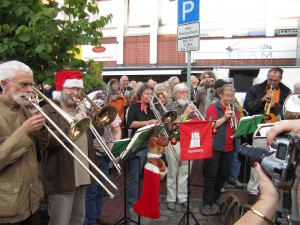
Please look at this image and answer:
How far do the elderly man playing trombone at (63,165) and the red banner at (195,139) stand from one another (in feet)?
3.95

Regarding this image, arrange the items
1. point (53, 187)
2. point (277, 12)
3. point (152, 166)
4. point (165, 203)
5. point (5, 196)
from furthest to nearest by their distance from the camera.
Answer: point (277, 12) < point (165, 203) < point (152, 166) < point (53, 187) < point (5, 196)

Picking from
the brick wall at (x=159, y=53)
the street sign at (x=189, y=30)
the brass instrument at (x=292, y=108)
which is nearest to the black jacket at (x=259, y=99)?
the street sign at (x=189, y=30)

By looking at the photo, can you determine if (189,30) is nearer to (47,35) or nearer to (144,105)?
(144,105)

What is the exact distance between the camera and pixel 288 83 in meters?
8.81

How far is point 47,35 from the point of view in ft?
10.3

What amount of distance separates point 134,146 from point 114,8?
12800 mm

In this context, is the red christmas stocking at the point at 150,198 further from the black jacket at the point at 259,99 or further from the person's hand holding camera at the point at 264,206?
the black jacket at the point at 259,99

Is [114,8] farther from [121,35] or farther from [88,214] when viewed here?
[88,214]

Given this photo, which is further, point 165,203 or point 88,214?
point 165,203

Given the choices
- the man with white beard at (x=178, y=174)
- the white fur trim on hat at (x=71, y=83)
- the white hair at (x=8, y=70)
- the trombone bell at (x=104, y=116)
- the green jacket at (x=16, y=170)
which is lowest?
the man with white beard at (x=178, y=174)

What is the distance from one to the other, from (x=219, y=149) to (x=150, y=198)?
148cm

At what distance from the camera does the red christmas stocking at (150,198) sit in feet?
11.5

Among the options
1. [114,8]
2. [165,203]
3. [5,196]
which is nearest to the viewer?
[5,196]

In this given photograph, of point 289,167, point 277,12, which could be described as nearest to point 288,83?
point 277,12
